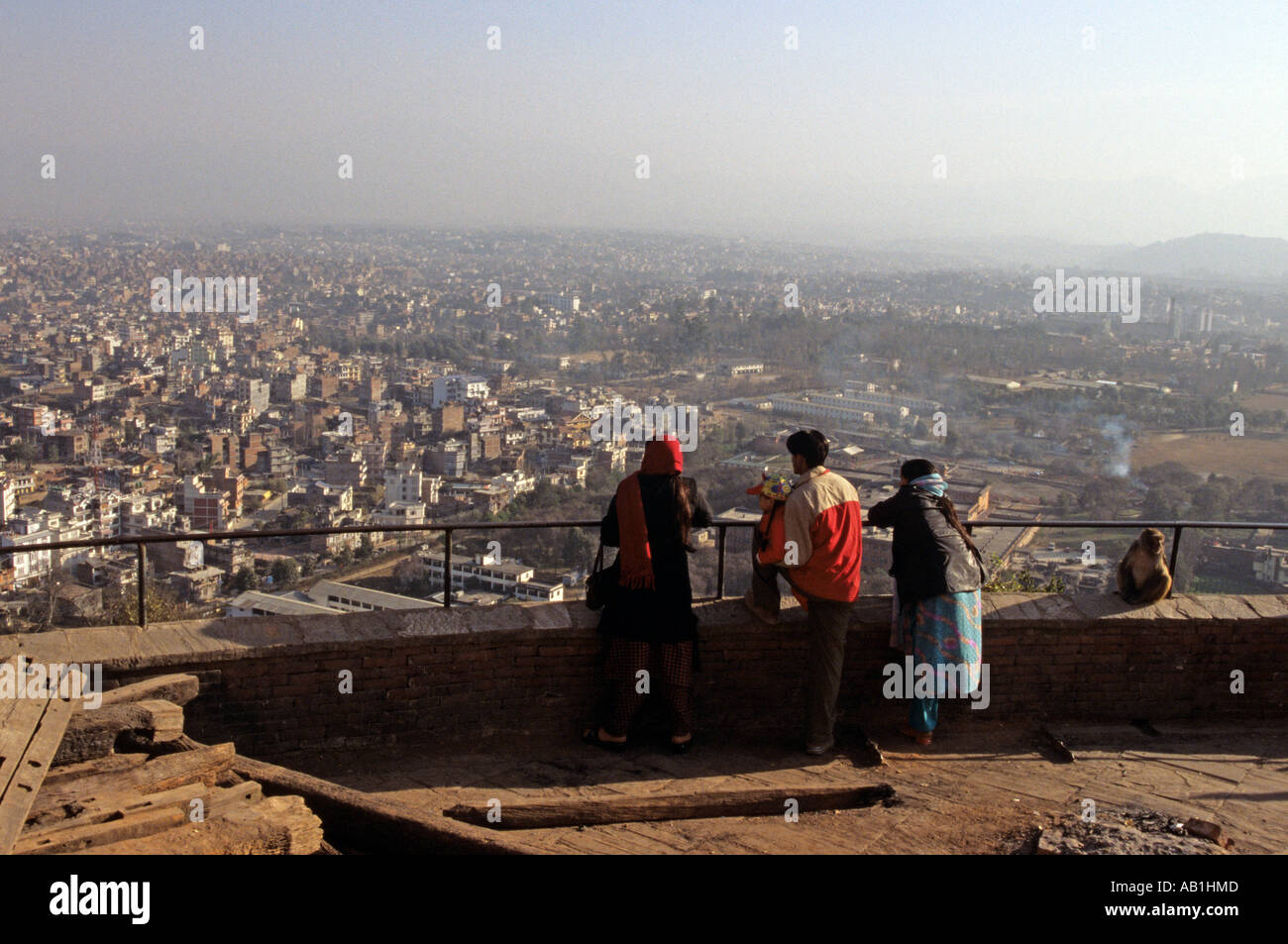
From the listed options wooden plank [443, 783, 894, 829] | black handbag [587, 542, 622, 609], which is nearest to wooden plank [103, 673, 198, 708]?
wooden plank [443, 783, 894, 829]

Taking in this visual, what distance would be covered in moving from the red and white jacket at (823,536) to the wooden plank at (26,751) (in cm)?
299

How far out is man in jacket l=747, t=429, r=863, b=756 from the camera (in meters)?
4.79

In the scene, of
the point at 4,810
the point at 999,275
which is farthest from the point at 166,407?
the point at 999,275

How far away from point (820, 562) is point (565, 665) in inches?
52.3

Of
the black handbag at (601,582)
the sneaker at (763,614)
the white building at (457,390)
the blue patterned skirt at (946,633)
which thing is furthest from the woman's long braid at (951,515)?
the white building at (457,390)

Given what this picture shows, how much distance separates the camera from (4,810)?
10.4 ft

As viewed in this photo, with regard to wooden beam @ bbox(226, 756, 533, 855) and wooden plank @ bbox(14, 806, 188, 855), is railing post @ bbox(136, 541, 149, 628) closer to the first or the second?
wooden beam @ bbox(226, 756, 533, 855)

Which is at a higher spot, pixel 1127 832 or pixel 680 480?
pixel 680 480

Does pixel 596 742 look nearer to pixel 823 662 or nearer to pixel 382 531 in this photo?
pixel 823 662

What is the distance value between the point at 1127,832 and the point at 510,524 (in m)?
3.06

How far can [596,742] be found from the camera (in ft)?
16.5

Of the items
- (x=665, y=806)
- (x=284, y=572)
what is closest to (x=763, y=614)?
(x=665, y=806)

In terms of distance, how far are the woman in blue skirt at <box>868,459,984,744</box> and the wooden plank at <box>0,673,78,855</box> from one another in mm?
3464
